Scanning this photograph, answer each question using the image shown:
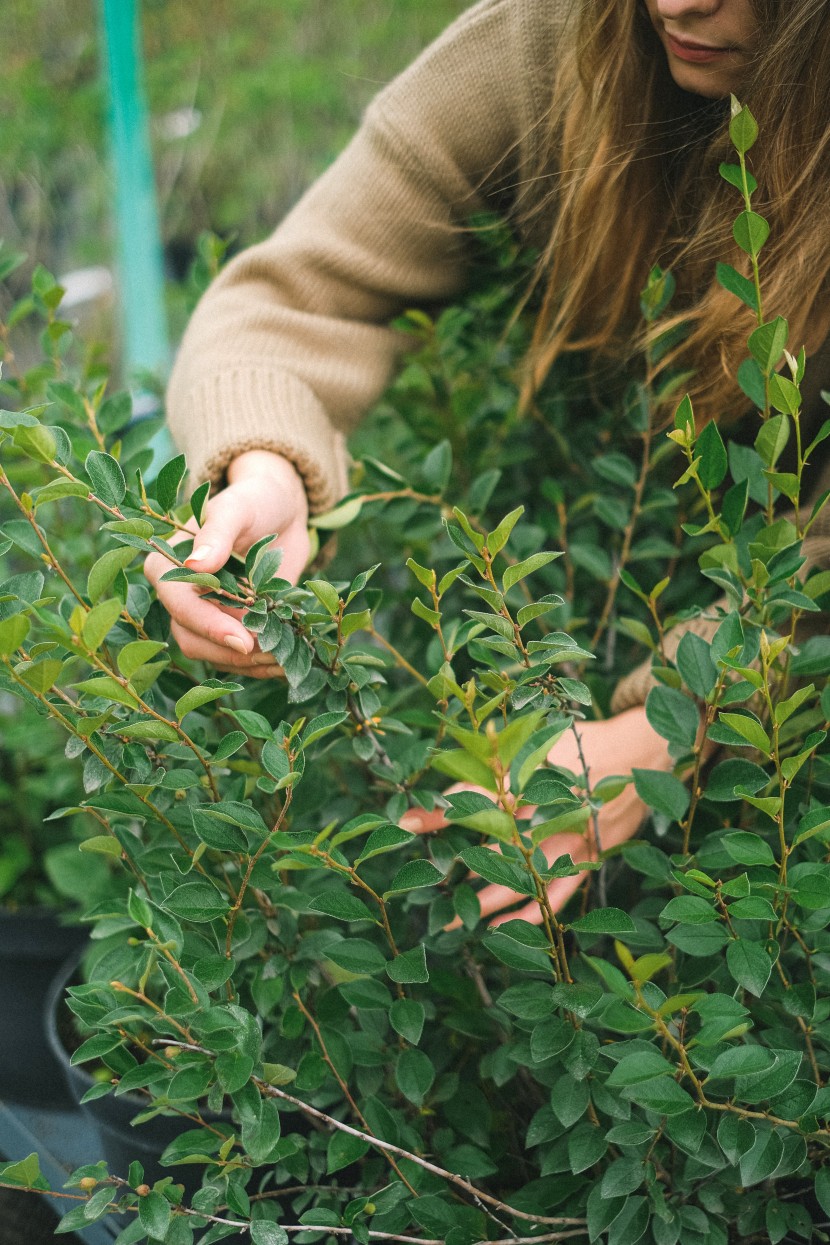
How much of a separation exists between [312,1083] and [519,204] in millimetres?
873

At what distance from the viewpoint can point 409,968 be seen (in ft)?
2.22

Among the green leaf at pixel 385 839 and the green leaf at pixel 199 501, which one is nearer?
the green leaf at pixel 385 839

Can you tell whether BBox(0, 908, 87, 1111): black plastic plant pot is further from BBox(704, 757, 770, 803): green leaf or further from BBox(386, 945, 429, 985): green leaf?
BBox(704, 757, 770, 803): green leaf

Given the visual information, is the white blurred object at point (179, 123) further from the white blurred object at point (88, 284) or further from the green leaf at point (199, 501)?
the green leaf at point (199, 501)

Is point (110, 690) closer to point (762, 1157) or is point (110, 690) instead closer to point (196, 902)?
point (196, 902)

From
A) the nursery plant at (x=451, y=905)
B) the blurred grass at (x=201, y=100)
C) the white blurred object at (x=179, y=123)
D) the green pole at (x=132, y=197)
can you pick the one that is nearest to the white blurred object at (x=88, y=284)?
the blurred grass at (x=201, y=100)

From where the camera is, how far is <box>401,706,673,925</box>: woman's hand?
841 mm

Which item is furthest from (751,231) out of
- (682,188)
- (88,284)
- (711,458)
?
Answer: (88,284)

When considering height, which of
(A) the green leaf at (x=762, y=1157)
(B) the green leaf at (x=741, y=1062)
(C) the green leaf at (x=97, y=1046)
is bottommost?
(A) the green leaf at (x=762, y=1157)

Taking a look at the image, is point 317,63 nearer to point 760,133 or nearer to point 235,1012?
point 760,133

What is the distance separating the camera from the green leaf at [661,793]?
2.43 ft

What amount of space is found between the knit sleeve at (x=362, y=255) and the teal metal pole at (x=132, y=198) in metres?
1.64

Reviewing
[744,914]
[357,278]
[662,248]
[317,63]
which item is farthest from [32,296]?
[317,63]

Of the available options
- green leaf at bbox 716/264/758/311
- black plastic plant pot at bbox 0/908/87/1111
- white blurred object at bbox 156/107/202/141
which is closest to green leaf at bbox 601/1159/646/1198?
green leaf at bbox 716/264/758/311
